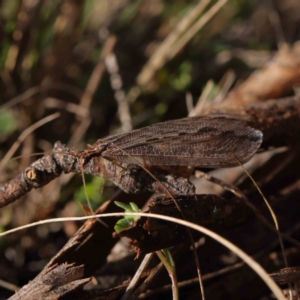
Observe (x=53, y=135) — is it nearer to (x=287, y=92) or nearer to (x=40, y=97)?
(x=40, y=97)

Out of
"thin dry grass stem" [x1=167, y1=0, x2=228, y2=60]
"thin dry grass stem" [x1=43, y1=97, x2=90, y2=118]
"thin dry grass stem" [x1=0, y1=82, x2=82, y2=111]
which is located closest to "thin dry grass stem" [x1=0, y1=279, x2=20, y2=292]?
"thin dry grass stem" [x1=0, y1=82, x2=82, y2=111]

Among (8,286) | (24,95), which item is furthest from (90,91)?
(8,286)

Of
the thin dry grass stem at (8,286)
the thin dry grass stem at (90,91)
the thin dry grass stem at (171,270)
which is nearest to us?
the thin dry grass stem at (171,270)

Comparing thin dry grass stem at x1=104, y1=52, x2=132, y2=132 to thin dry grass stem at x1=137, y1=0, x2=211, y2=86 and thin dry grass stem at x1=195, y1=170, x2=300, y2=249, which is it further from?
thin dry grass stem at x1=195, y1=170, x2=300, y2=249

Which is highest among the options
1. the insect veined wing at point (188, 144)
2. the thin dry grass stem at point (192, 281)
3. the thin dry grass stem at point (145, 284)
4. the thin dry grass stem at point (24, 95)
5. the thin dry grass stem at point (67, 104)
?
the thin dry grass stem at point (24, 95)

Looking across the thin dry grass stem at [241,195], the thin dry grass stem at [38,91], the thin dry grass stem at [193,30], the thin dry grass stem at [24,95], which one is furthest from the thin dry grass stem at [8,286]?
the thin dry grass stem at [193,30]

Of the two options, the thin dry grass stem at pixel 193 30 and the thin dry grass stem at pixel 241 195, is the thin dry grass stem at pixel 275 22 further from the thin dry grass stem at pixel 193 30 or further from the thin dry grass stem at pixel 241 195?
the thin dry grass stem at pixel 241 195

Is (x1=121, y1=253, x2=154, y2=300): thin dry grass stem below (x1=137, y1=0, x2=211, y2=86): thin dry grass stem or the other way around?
below
